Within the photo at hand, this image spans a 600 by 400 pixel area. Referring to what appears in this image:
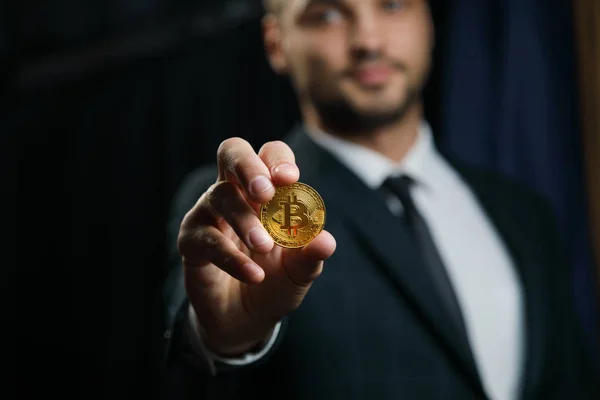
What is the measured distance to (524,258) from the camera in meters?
0.75

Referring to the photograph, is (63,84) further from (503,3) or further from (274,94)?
(503,3)

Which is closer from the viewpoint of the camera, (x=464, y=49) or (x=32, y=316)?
(x=464, y=49)

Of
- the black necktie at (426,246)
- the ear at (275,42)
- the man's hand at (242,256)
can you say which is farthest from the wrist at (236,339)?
the ear at (275,42)

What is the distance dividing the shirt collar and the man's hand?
258mm

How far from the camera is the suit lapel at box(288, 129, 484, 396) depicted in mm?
635

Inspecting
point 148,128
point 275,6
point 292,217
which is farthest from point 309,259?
point 148,128

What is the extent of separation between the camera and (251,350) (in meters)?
0.57

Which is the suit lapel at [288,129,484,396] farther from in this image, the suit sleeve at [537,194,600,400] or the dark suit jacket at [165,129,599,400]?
the suit sleeve at [537,194,600,400]

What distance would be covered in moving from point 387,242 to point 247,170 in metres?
0.29

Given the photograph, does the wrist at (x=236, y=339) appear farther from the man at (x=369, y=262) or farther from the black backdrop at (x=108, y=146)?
the black backdrop at (x=108, y=146)

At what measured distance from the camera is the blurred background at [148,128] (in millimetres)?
1056

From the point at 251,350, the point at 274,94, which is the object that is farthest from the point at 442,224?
the point at 274,94

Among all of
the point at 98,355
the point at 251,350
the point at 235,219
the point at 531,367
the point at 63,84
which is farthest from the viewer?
the point at 63,84

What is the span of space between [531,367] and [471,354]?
99 mm
